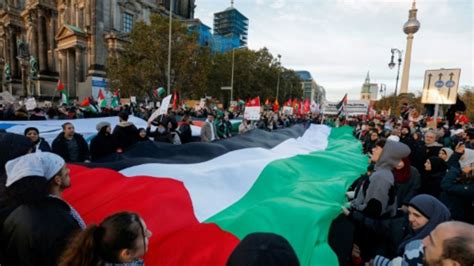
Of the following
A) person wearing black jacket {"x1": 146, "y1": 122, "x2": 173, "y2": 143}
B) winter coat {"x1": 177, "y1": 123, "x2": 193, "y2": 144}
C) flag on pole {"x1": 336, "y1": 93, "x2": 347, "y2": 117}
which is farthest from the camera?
flag on pole {"x1": 336, "y1": 93, "x2": 347, "y2": 117}

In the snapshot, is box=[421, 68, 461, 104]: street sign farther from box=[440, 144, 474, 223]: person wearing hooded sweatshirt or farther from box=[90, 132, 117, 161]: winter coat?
box=[90, 132, 117, 161]: winter coat

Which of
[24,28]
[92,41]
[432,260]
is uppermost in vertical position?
[24,28]

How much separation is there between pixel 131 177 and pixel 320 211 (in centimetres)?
224

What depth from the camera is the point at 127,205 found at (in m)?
2.70

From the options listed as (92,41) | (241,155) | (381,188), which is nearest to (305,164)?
(241,155)

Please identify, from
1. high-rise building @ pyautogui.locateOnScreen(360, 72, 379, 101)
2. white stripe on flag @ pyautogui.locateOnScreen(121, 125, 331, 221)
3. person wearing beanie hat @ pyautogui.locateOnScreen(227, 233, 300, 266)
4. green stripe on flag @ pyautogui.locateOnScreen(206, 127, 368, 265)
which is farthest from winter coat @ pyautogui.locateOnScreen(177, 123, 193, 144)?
high-rise building @ pyautogui.locateOnScreen(360, 72, 379, 101)

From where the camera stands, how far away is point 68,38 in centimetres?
3588

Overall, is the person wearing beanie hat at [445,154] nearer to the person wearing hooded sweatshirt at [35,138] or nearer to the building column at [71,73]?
the person wearing hooded sweatshirt at [35,138]

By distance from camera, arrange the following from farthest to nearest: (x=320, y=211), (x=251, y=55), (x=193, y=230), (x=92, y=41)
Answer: (x=251, y=55), (x=92, y=41), (x=320, y=211), (x=193, y=230)

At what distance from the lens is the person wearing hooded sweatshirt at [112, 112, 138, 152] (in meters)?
5.65

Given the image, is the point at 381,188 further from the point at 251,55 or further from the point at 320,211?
the point at 251,55

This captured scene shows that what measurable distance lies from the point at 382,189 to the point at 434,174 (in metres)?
2.58

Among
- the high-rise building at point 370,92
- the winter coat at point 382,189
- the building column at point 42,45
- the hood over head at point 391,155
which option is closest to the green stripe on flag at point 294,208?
the winter coat at point 382,189

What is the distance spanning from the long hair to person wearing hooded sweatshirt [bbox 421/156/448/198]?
4895mm
